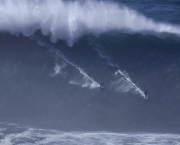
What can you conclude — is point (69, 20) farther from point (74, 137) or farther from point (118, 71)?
point (74, 137)

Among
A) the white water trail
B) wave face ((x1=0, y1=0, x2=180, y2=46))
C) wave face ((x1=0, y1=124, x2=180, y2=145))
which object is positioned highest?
wave face ((x1=0, y1=0, x2=180, y2=46))

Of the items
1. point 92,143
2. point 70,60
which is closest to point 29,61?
point 70,60

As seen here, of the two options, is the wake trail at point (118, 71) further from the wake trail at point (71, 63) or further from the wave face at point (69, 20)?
the wave face at point (69, 20)

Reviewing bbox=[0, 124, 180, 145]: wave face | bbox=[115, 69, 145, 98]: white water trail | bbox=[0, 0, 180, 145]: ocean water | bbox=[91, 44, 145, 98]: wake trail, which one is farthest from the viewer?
bbox=[91, 44, 145, 98]: wake trail

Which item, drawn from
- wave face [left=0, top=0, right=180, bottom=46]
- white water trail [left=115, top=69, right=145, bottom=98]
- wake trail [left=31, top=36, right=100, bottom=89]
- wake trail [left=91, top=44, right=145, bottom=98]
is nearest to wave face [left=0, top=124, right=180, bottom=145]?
white water trail [left=115, top=69, right=145, bottom=98]

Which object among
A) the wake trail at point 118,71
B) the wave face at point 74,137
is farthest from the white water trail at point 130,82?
the wave face at point 74,137

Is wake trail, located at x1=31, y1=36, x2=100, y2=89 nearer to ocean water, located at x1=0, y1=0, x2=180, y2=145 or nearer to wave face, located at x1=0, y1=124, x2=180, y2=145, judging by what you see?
ocean water, located at x1=0, y1=0, x2=180, y2=145
